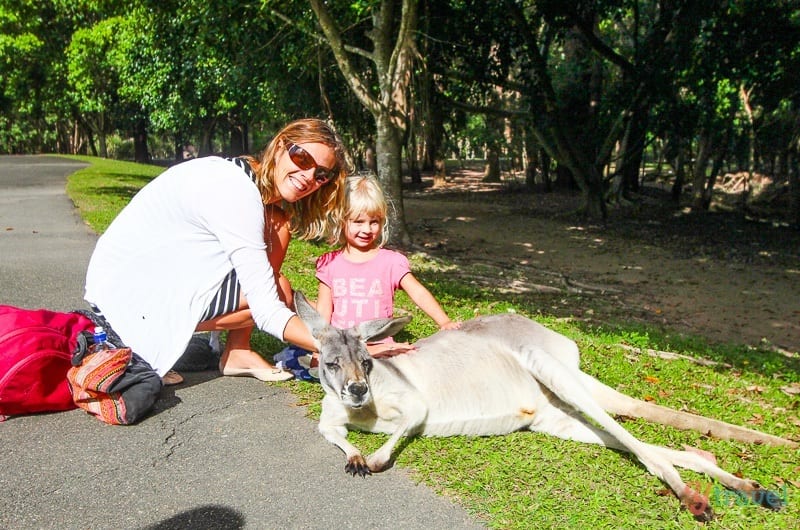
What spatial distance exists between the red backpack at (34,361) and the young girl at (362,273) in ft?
4.87

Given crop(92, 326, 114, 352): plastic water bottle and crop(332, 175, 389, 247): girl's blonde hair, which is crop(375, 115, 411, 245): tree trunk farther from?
crop(92, 326, 114, 352): plastic water bottle

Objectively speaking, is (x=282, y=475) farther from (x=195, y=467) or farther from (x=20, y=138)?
(x=20, y=138)

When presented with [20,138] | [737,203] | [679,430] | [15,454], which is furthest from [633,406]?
[20,138]

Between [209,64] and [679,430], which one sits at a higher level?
[209,64]

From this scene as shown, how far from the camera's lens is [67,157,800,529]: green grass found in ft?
9.50

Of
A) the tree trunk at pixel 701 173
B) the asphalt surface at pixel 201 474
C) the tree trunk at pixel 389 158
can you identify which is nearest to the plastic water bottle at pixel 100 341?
the asphalt surface at pixel 201 474

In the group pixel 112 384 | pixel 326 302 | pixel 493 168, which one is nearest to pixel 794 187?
pixel 493 168

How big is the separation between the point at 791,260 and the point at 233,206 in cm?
1279

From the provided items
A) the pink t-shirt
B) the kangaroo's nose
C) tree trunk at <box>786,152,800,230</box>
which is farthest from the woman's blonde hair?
tree trunk at <box>786,152,800,230</box>

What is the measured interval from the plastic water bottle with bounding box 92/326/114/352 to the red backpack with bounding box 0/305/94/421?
4.4 inches

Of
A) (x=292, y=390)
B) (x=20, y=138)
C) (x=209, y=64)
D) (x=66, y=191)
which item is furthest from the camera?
(x=20, y=138)

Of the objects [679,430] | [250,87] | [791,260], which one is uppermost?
[250,87]

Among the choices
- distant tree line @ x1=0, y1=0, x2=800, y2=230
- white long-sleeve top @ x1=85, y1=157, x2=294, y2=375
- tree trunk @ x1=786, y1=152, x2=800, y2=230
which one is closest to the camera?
white long-sleeve top @ x1=85, y1=157, x2=294, y2=375

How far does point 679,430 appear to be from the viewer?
3719mm
